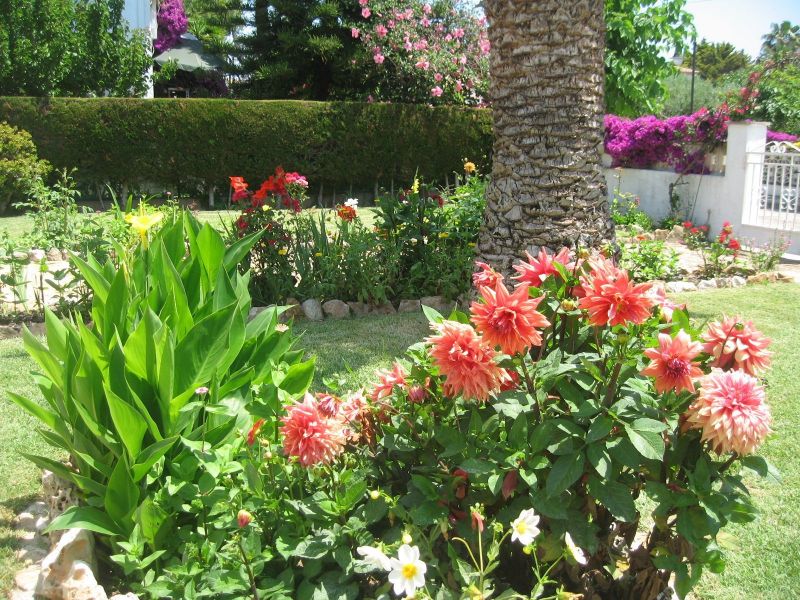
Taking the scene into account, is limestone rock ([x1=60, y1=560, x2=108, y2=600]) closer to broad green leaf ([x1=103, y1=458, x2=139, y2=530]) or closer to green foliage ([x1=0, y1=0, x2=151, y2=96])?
broad green leaf ([x1=103, y1=458, x2=139, y2=530])

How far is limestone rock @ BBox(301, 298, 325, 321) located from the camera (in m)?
5.80

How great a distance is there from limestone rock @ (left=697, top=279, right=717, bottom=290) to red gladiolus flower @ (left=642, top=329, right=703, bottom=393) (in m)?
6.05

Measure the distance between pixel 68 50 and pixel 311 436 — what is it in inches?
603

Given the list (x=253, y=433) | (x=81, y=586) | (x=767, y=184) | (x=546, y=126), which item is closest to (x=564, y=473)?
(x=253, y=433)

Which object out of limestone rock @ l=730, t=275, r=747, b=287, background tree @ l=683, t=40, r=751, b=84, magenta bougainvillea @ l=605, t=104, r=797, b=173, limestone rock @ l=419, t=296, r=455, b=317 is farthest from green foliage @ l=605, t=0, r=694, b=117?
background tree @ l=683, t=40, r=751, b=84

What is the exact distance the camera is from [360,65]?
15.9m

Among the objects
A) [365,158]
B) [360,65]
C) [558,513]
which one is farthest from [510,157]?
[360,65]

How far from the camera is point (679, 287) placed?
716 centimetres

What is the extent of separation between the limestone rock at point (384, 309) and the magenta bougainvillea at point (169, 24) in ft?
79.1

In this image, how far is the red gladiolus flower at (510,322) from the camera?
1621 mm

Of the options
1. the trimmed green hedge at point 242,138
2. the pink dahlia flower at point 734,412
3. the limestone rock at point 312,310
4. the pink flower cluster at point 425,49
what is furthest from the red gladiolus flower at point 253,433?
the pink flower cluster at point 425,49

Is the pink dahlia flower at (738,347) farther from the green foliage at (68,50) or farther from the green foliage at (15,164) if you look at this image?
the green foliage at (68,50)

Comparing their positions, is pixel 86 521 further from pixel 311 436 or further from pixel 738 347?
pixel 738 347

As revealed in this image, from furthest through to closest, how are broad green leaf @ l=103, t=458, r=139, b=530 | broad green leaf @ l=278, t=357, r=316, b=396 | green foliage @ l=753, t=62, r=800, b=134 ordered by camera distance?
green foliage @ l=753, t=62, r=800, b=134, broad green leaf @ l=278, t=357, r=316, b=396, broad green leaf @ l=103, t=458, r=139, b=530
